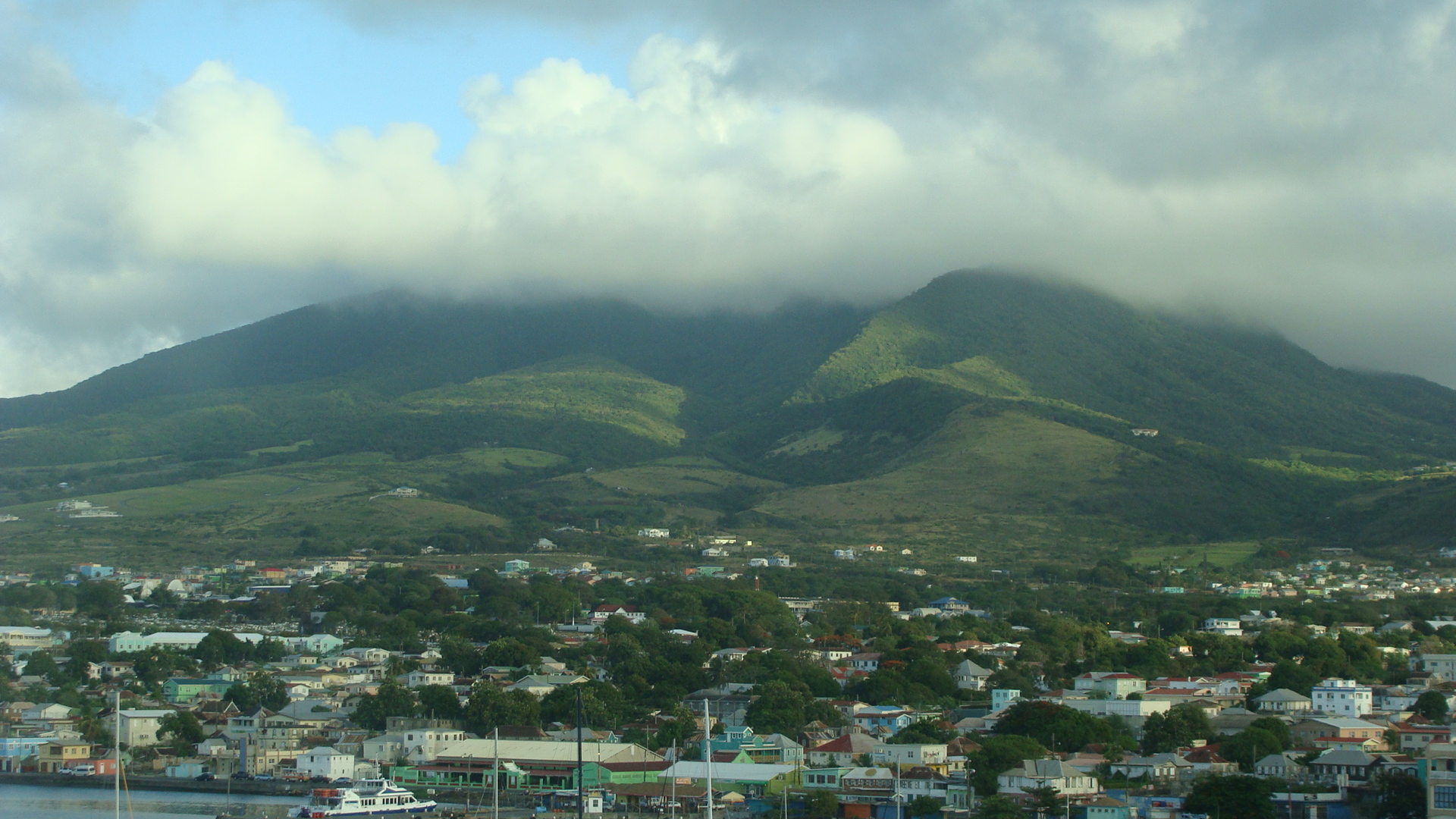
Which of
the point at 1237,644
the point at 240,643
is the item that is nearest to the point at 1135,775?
the point at 1237,644

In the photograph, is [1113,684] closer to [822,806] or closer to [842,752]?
[842,752]

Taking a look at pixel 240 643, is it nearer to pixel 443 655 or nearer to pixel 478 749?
pixel 443 655

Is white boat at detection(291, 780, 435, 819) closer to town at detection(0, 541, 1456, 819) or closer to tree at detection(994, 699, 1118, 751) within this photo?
town at detection(0, 541, 1456, 819)

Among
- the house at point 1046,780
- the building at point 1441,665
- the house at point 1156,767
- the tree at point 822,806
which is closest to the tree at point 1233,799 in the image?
the house at point 1046,780

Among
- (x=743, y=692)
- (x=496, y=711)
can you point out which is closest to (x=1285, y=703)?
(x=743, y=692)

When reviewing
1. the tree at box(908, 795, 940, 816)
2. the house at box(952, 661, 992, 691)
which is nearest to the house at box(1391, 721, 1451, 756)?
the tree at box(908, 795, 940, 816)
